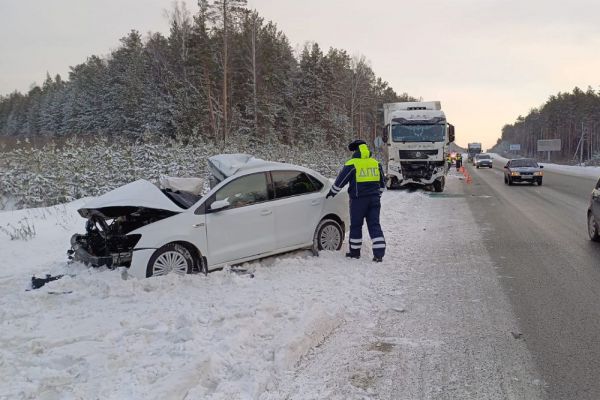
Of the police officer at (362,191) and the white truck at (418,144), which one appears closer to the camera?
the police officer at (362,191)

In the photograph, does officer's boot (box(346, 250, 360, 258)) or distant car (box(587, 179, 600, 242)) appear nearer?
officer's boot (box(346, 250, 360, 258))

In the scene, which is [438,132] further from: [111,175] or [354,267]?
[354,267]

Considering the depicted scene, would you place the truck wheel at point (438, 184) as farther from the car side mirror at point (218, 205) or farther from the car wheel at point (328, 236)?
the car side mirror at point (218, 205)

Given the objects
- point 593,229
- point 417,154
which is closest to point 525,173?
point 417,154

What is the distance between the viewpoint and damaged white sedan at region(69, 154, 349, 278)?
6316 millimetres

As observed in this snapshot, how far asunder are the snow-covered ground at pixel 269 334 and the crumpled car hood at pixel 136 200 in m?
0.90

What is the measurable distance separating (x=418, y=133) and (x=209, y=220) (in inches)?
614

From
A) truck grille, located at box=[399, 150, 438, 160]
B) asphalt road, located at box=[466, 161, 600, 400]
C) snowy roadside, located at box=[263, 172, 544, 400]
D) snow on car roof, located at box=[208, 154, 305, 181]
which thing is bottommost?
asphalt road, located at box=[466, 161, 600, 400]

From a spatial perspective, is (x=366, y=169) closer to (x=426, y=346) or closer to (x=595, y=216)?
(x=426, y=346)

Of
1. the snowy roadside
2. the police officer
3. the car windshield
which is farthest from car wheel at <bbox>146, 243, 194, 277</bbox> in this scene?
the car windshield

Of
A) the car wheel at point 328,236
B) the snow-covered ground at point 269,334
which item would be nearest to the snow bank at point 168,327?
the snow-covered ground at point 269,334

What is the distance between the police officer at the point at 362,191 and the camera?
7773 millimetres

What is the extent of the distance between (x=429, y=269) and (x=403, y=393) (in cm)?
404

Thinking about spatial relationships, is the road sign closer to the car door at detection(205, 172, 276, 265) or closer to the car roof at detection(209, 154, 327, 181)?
the car roof at detection(209, 154, 327, 181)
